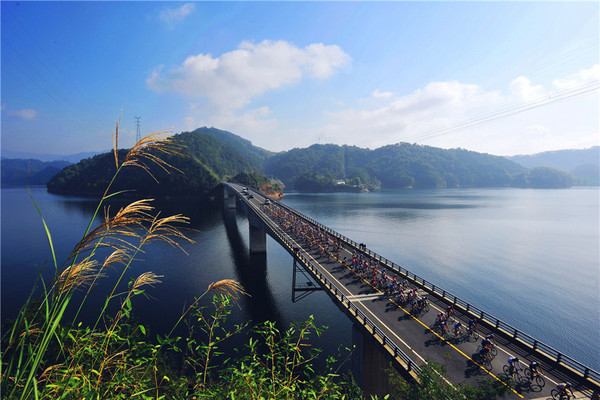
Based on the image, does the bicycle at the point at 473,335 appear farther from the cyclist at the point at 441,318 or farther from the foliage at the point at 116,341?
the foliage at the point at 116,341

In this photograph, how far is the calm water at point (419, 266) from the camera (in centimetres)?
4153

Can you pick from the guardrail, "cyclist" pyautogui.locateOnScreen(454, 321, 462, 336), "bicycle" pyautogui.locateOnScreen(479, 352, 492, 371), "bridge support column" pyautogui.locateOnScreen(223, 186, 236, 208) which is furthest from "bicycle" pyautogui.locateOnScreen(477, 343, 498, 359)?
"bridge support column" pyautogui.locateOnScreen(223, 186, 236, 208)

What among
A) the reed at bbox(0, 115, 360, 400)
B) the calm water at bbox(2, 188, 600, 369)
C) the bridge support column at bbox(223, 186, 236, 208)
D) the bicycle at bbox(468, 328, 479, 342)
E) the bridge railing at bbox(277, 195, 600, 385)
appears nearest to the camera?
the reed at bbox(0, 115, 360, 400)

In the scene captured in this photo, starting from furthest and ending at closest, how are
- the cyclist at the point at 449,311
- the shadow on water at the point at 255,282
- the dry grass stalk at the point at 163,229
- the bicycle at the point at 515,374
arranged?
the shadow on water at the point at 255,282 → the cyclist at the point at 449,311 → the bicycle at the point at 515,374 → the dry grass stalk at the point at 163,229

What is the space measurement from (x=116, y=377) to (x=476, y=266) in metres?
71.9

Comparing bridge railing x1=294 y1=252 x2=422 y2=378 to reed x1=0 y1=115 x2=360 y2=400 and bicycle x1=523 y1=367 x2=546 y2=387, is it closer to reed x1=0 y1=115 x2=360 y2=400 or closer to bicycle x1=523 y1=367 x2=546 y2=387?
bicycle x1=523 y1=367 x2=546 y2=387

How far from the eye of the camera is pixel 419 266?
62.1 meters

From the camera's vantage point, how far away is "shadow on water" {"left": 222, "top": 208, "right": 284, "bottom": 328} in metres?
42.0

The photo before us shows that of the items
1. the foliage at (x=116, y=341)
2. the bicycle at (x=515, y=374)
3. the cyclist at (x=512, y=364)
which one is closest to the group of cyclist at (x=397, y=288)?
the cyclist at (x=512, y=364)

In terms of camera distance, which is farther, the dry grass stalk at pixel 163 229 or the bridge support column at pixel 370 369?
the bridge support column at pixel 370 369

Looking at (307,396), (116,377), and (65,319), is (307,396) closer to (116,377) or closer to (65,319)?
(116,377)

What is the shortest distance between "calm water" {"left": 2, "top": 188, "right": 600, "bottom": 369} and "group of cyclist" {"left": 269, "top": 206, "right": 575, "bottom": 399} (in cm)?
794

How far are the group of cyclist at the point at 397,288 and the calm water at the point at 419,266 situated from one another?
794 centimetres

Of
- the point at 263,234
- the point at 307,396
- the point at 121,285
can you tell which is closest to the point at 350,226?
the point at 263,234
